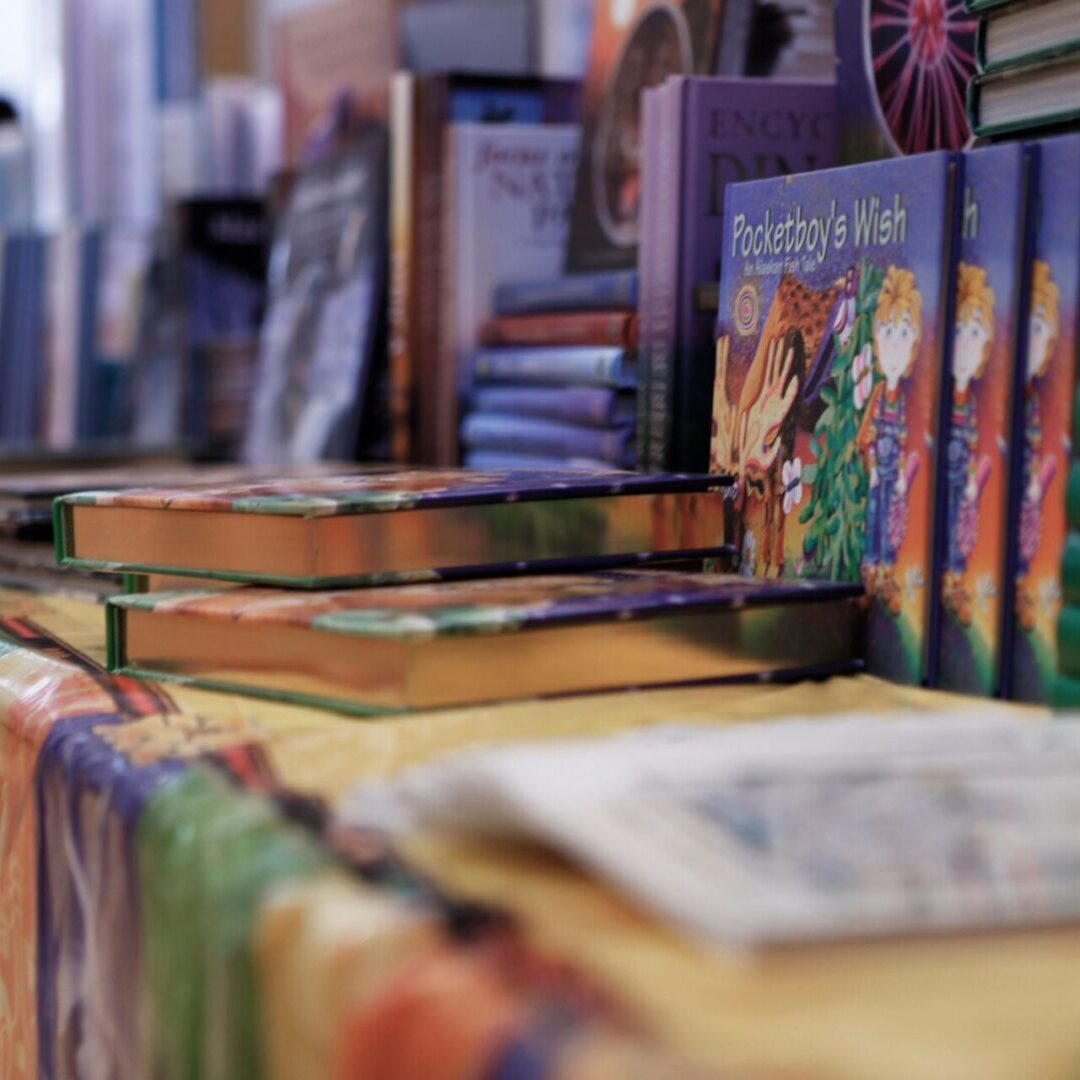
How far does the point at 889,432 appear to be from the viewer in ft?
2.06

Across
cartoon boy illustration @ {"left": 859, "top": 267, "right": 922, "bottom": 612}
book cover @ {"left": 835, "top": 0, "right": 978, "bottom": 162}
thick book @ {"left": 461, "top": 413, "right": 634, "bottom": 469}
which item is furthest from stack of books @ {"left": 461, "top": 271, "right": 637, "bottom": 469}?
cartoon boy illustration @ {"left": 859, "top": 267, "right": 922, "bottom": 612}

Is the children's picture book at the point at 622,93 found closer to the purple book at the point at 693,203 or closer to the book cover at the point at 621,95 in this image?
the book cover at the point at 621,95

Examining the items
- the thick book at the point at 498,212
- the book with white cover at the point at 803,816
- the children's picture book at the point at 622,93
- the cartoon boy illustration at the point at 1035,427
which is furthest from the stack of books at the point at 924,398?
the thick book at the point at 498,212

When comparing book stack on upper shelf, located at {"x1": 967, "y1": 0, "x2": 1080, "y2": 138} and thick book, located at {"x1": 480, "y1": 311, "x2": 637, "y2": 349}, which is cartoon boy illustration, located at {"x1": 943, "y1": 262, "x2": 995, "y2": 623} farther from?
thick book, located at {"x1": 480, "y1": 311, "x2": 637, "y2": 349}

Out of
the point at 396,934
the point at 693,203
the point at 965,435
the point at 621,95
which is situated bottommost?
the point at 396,934

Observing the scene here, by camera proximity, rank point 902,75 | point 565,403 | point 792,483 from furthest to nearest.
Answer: point 565,403 < point 902,75 < point 792,483

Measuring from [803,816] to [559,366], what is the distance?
27.4 inches

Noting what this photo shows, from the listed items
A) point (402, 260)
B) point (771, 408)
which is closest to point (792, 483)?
point (771, 408)

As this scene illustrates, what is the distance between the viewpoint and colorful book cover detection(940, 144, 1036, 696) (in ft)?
1.89

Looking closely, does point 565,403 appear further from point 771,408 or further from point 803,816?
point 803,816

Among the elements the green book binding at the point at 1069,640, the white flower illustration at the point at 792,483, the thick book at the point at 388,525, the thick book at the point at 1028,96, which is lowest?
the green book binding at the point at 1069,640

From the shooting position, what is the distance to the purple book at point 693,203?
856 millimetres

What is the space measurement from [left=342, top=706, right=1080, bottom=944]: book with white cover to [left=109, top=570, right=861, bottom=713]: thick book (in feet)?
0.33

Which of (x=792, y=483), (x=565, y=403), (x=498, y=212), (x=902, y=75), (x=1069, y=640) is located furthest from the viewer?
(x=498, y=212)
